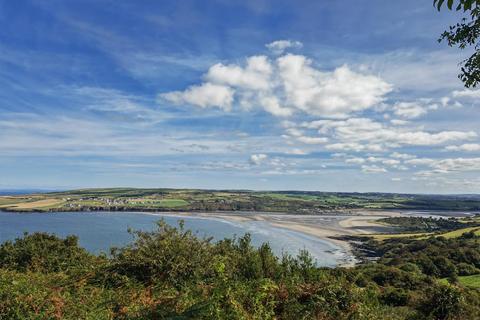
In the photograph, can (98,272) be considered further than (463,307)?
No

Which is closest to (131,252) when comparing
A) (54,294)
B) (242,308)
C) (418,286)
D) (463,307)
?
(54,294)

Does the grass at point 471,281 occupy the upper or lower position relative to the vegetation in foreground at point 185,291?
lower

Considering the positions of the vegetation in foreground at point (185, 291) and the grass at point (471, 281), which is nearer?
the vegetation in foreground at point (185, 291)

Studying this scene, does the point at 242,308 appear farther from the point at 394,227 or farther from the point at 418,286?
the point at 394,227

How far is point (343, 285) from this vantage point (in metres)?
9.78

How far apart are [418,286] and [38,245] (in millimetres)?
31052

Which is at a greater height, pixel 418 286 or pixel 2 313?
pixel 2 313

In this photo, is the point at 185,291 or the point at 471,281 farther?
the point at 471,281

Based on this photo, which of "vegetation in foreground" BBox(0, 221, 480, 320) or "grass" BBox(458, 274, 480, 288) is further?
"grass" BBox(458, 274, 480, 288)

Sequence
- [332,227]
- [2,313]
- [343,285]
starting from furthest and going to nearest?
[332,227] → [343,285] → [2,313]

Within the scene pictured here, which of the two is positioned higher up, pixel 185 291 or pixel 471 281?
pixel 185 291

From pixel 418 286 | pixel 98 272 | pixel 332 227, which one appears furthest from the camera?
pixel 332 227

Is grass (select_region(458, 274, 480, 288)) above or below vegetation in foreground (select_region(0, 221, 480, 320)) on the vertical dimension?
below

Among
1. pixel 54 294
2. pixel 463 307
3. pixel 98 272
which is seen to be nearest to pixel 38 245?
pixel 98 272
